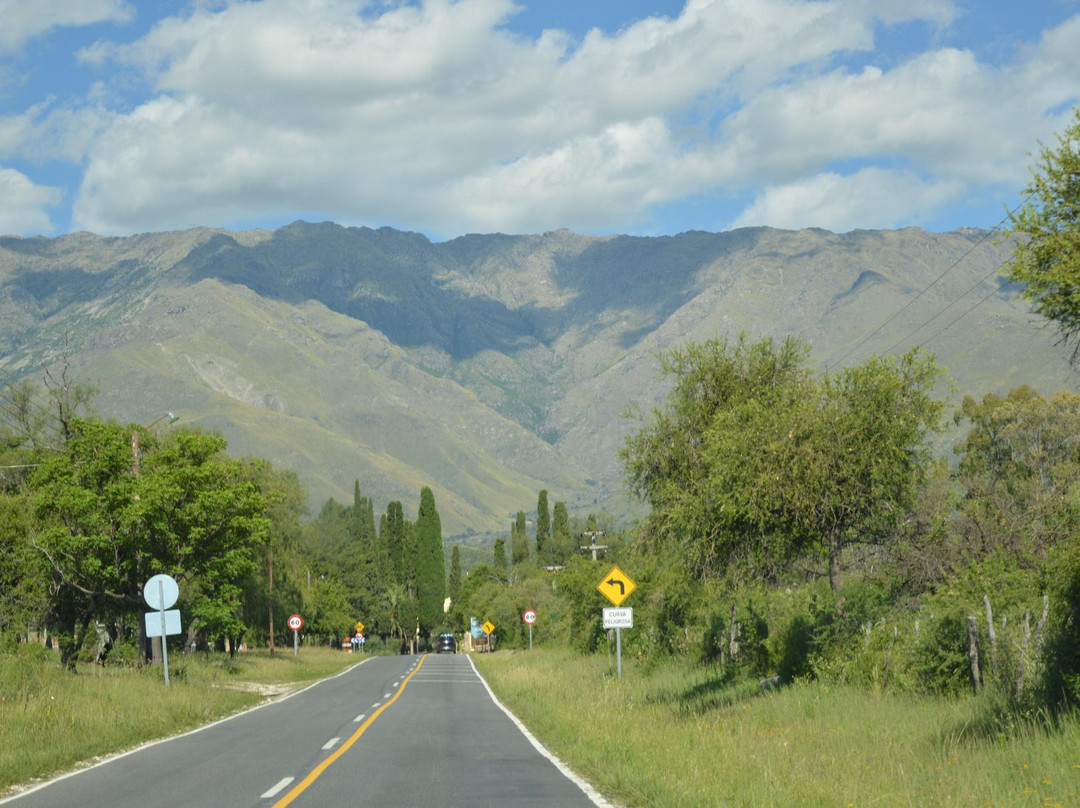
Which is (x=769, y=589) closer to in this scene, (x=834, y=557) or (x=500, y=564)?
(x=834, y=557)

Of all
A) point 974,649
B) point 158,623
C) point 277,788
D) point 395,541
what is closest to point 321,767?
point 277,788

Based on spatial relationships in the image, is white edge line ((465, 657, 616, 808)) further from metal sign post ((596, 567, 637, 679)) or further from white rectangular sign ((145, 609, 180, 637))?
white rectangular sign ((145, 609, 180, 637))

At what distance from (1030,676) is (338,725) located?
A: 14.4 metres

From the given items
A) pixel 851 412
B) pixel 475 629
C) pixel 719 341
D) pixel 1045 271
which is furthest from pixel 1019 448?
pixel 475 629

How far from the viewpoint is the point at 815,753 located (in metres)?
14.6

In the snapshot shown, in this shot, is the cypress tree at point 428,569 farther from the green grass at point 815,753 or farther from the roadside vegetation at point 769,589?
the green grass at point 815,753

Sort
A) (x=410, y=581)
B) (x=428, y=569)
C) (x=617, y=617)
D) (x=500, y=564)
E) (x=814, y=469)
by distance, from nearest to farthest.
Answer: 1. (x=814, y=469)
2. (x=617, y=617)
3. (x=428, y=569)
4. (x=410, y=581)
5. (x=500, y=564)

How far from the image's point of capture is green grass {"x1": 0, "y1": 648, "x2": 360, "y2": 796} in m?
17.1

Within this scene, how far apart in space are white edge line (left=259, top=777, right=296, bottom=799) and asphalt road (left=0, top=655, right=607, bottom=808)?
12mm

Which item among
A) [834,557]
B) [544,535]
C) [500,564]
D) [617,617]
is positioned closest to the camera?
[834,557]

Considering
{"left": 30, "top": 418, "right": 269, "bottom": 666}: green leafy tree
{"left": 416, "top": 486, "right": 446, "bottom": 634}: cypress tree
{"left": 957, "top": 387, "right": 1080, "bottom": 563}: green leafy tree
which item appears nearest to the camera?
{"left": 30, "top": 418, "right": 269, "bottom": 666}: green leafy tree

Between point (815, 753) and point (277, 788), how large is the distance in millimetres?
6770

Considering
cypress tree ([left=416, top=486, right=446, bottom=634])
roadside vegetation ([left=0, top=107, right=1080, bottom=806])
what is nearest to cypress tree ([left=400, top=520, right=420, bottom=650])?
cypress tree ([left=416, top=486, right=446, bottom=634])

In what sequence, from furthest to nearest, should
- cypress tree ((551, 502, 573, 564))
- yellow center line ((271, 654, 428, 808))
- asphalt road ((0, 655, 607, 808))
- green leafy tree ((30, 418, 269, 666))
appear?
cypress tree ((551, 502, 573, 564)), green leafy tree ((30, 418, 269, 666)), asphalt road ((0, 655, 607, 808)), yellow center line ((271, 654, 428, 808))
